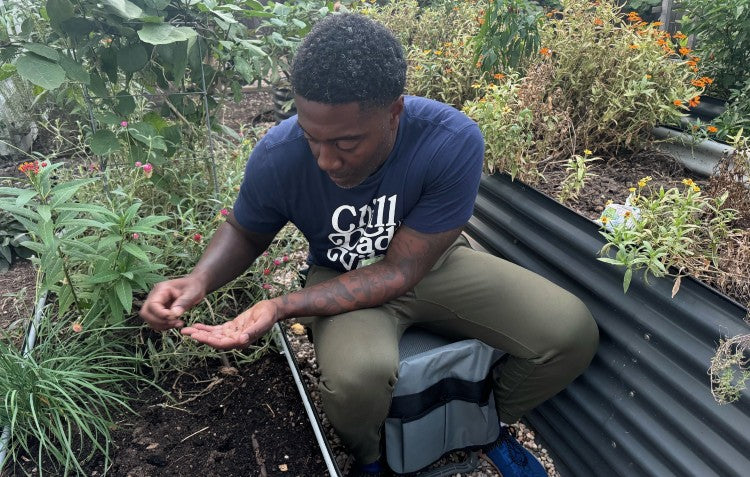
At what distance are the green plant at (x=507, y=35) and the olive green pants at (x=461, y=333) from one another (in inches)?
50.4

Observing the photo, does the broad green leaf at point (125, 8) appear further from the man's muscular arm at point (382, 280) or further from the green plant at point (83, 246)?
the man's muscular arm at point (382, 280)

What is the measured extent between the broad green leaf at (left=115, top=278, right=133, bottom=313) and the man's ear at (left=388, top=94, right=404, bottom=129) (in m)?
0.88

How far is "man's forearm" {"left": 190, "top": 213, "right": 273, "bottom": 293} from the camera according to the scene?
5.27 feet

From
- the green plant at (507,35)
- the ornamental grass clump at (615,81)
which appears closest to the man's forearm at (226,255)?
the ornamental grass clump at (615,81)

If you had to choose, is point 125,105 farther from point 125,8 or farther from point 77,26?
point 125,8

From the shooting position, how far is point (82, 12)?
160 cm

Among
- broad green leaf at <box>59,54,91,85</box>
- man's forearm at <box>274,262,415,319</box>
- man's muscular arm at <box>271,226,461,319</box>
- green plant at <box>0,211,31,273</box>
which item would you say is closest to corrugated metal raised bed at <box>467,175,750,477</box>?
man's muscular arm at <box>271,226,461,319</box>

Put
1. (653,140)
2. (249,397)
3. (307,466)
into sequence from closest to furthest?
(307,466) → (249,397) → (653,140)

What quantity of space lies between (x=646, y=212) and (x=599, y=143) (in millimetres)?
853

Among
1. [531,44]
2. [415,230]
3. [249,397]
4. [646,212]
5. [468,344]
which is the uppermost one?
[531,44]

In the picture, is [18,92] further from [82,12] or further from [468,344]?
[468,344]

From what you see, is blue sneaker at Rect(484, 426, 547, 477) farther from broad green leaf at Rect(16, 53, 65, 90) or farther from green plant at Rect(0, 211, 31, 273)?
green plant at Rect(0, 211, 31, 273)

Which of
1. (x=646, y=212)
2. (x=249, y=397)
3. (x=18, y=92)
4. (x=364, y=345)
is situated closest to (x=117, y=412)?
(x=249, y=397)

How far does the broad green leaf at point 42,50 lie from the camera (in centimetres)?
146
